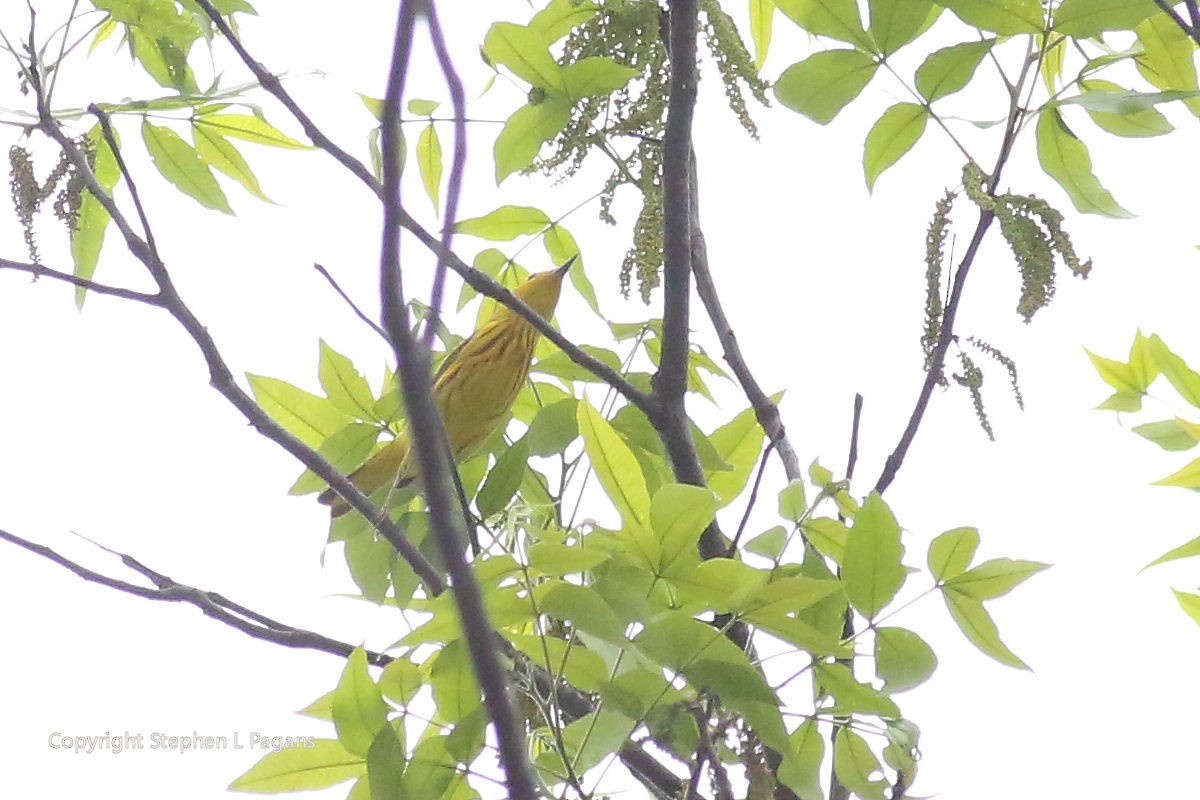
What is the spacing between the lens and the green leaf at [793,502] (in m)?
1.48

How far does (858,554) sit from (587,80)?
693 millimetres

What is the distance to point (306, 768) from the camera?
1.46m

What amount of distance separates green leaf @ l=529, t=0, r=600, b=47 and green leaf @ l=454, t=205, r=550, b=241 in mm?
270

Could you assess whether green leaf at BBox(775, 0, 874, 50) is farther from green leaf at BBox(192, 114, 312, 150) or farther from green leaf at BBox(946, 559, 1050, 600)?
green leaf at BBox(192, 114, 312, 150)

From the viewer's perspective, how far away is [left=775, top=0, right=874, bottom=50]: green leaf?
1538 millimetres

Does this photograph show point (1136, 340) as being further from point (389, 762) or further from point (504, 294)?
point (389, 762)

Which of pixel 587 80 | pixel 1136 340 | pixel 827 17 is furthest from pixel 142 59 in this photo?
pixel 1136 340

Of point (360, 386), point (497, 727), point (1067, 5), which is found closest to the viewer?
point (497, 727)

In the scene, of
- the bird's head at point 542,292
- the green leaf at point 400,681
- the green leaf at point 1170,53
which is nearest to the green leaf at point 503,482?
the green leaf at point 400,681

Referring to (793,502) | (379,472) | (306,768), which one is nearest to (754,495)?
(793,502)

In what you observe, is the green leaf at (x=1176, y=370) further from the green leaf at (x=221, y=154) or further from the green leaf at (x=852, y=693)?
the green leaf at (x=221, y=154)

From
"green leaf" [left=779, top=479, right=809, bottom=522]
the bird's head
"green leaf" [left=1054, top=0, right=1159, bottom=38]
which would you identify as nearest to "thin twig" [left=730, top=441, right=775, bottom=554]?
"green leaf" [left=779, top=479, right=809, bottom=522]

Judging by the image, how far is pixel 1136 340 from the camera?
1.92 metres

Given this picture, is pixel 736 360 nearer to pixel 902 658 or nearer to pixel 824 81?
pixel 824 81
